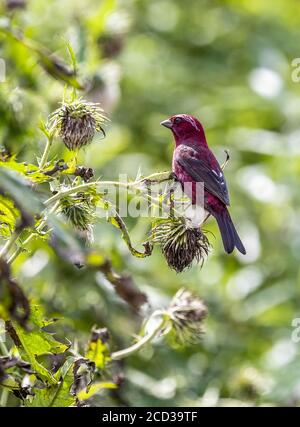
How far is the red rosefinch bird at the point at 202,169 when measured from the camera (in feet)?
10.5

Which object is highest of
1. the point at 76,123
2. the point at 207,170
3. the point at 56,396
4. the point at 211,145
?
the point at 211,145

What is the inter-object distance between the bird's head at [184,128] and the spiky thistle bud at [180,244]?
77cm

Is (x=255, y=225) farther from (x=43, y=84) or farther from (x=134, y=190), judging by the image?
(x=134, y=190)

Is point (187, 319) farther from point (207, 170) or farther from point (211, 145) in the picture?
point (211, 145)

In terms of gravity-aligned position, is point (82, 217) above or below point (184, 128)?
below

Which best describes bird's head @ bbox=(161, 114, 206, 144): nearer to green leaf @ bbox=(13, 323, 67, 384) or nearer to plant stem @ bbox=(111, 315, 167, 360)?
plant stem @ bbox=(111, 315, 167, 360)

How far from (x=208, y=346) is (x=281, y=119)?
2899 millimetres

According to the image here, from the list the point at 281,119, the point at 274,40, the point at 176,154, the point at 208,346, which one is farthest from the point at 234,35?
the point at 176,154

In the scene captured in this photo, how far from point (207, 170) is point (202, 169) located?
0.02 m

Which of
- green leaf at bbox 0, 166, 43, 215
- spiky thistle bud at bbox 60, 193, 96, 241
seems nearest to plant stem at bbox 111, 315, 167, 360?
spiky thistle bud at bbox 60, 193, 96, 241

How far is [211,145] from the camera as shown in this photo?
7.44 m

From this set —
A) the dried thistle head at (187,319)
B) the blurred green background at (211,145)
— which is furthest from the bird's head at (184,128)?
the dried thistle head at (187,319)

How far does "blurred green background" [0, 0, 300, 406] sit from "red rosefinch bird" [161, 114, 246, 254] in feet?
1.41

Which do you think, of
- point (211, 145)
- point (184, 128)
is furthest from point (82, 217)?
point (211, 145)
